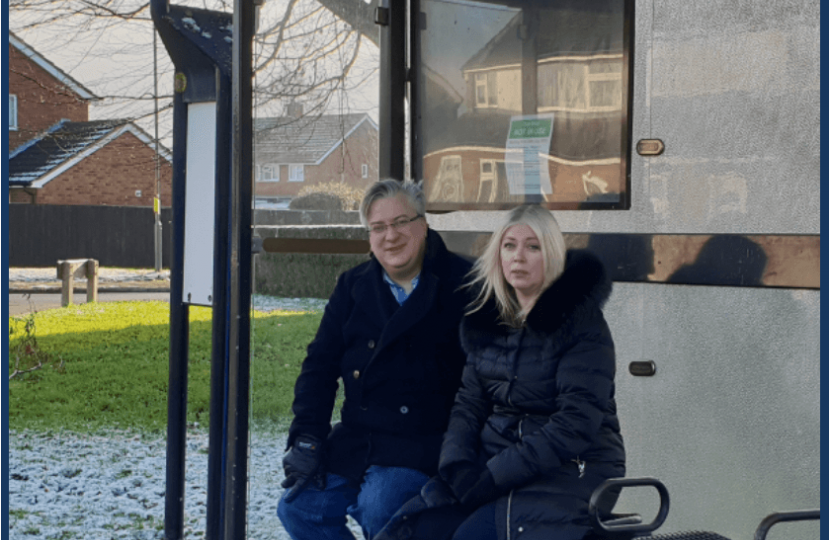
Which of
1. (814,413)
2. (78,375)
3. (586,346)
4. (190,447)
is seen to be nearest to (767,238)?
(814,413)

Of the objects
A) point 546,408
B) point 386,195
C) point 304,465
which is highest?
point 386,195

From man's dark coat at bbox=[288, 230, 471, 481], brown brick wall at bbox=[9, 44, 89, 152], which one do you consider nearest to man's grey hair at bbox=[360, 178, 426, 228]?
man's dark coat at bbox=[288, 230, 471, 481]

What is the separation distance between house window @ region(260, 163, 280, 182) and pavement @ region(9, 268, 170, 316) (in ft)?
38.7

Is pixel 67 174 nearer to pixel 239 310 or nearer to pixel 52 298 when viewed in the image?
pixel 52 298

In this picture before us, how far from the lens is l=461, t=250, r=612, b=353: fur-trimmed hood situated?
279cm

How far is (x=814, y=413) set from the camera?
315cm

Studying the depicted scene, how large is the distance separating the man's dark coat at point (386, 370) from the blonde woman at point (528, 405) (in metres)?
0.16

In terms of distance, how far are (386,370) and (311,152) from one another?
36.9 inches

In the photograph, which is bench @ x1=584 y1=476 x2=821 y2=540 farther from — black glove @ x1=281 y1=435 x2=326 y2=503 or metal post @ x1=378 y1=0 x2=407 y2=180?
metal post @ x1=378 y1=0 x2=407 y2=180

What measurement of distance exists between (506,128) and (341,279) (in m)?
0.93

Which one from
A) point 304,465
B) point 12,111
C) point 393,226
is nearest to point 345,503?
point 304,465

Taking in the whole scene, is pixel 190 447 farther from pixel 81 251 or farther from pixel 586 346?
pixel 81 251

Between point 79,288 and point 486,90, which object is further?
point 79,288

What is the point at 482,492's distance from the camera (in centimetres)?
276
